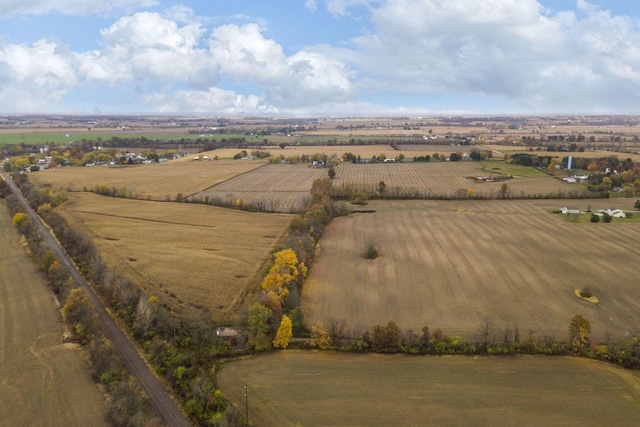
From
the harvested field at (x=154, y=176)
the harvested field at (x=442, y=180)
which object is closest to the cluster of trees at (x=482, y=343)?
the harvested field at (x=442, y=180)

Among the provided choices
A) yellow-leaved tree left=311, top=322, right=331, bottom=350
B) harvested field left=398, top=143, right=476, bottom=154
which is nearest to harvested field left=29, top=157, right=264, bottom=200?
harvested field left=398, top=143, right=476, bottom=154

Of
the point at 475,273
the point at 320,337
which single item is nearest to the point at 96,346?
the point at 320,337

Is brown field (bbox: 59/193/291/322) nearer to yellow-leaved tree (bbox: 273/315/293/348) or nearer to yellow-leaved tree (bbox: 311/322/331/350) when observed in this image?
yellow-leaved tree (bbox: 273/315/293/348)

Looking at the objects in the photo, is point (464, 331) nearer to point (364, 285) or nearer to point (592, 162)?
point (364, 285)

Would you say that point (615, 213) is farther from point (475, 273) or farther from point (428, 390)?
point (428, 390)

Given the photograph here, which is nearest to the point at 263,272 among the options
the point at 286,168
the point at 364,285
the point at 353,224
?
the point at 364,285

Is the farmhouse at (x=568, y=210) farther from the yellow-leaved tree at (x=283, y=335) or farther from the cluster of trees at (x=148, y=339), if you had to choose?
the cluster of trees at (x=148, y=339)
